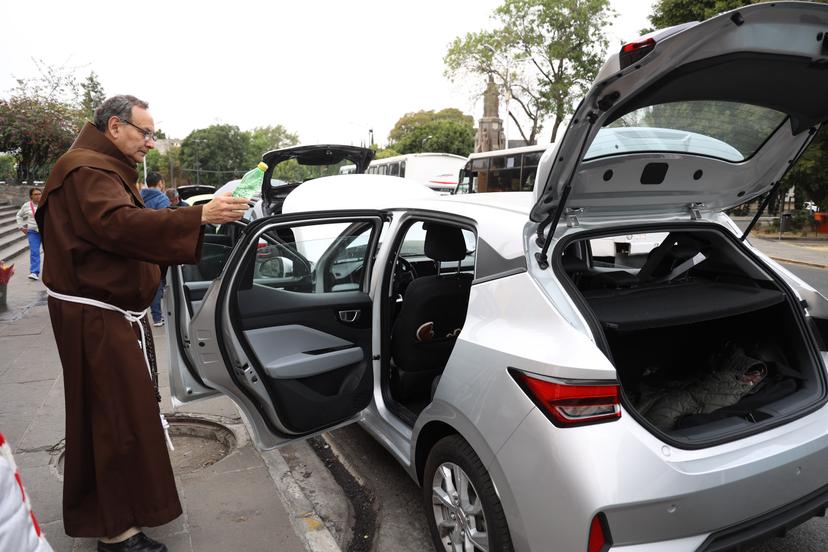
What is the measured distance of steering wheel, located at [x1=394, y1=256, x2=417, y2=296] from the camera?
11.4ft

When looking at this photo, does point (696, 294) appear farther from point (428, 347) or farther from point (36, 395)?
point (36, 395)

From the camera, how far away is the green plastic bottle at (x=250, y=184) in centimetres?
247

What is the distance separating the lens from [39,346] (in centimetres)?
577

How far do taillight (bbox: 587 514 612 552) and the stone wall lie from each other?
23.5 m

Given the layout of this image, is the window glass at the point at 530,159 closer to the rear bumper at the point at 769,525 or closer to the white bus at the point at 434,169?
the white bus at the point at 434,169

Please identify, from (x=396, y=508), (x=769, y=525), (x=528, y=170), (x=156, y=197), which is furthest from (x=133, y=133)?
(x=528, y=170)

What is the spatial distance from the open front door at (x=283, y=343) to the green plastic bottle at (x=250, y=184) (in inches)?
6.1

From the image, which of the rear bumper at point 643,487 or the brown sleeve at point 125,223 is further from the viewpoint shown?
the brown sleeve at point 125,223

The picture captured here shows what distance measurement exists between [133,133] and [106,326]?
851 mm

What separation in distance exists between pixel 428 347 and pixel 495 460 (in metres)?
1.22

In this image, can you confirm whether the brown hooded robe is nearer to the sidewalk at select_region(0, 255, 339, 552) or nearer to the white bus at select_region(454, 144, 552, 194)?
the sidewalk at select_region(0, 255, 339, 552)

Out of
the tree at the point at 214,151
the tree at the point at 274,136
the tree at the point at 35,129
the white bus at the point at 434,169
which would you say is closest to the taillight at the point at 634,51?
the white bus at the point at 434,169

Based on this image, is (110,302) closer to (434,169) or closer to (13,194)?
(13,194)

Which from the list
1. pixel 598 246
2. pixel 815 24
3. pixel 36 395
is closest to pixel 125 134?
pixel 815 24
